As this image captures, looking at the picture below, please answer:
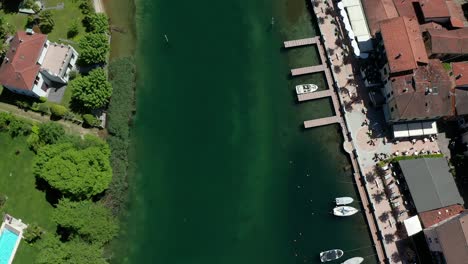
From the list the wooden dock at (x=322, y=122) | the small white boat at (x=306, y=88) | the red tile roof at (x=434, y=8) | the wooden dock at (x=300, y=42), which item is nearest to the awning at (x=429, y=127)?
the wooden dock at (x=322, y=122)

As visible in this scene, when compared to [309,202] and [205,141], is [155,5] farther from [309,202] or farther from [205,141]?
[309,202]

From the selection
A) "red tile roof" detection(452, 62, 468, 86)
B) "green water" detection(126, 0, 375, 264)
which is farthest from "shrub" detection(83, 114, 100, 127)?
"red tile roof" detection(452, 62, 468, 86)

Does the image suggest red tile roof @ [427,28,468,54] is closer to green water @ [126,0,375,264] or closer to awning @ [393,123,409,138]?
awning @ [393,123,409,138]

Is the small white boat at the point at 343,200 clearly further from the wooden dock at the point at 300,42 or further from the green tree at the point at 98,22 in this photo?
the green tree at the point at 98,22

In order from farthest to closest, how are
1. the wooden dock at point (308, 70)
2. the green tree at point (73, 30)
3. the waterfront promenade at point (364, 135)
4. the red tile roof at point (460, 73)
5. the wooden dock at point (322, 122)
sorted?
1. the green tree at point (73, 30)
2. the wooden dock at point (308, 70)
3. the wooden dock at point (322, 122)
4. the red tile roof at point (460, 73)
5. the waterfront promenade at point (364, 135)

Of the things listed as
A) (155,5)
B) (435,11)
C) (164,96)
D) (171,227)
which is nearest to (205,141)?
(164,96)

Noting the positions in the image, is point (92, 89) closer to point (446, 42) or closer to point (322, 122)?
point (322, 122)
